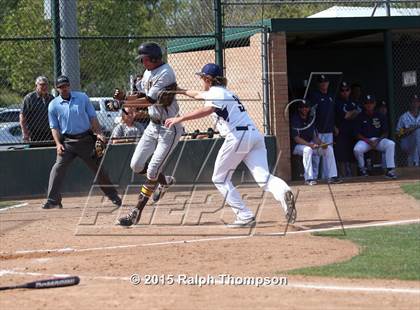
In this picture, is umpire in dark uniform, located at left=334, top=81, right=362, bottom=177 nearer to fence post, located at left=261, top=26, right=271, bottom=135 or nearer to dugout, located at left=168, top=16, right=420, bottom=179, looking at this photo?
dugout, located at left=168, top=16, right=420, bottom=179

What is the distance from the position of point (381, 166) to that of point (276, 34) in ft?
13.0

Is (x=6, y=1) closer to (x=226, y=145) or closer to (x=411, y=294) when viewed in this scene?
(x=226, y=145)

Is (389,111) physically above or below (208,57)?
below

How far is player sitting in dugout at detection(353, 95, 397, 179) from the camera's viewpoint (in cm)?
1736

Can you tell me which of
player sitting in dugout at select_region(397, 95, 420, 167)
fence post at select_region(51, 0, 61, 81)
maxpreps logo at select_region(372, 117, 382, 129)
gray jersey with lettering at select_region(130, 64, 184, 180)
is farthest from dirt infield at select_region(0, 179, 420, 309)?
player sitting in dugout at select_region(397, 95, 420, 167)

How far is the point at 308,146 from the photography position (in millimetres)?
16484

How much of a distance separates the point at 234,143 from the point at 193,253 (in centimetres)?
193

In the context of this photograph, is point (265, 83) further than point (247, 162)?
Yes

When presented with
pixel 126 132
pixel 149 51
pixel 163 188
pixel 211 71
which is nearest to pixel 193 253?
pixel 211 71

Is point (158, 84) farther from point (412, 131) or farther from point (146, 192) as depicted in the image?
point (412, 131)

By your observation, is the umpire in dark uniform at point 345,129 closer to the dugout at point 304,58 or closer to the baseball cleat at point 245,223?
the dugout at point 304,58

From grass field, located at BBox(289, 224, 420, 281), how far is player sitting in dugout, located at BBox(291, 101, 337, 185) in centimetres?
596

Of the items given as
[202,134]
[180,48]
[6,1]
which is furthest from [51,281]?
[180,48]

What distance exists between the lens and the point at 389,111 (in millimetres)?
18453
